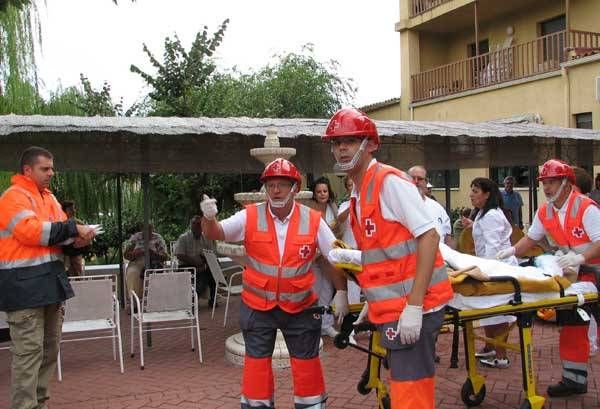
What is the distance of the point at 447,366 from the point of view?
5.93m

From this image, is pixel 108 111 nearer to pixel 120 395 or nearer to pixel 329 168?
pixel 329 168

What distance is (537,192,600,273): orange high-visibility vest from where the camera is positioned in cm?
484

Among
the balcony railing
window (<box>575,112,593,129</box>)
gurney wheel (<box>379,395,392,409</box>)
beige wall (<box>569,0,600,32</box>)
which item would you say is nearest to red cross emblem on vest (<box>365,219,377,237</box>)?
gurney wheel (<box>379,395,392,409</box>)

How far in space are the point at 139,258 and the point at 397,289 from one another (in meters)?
6.69

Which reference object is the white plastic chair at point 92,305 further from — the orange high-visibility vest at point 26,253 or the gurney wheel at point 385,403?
the gurney wheel at point 385,403

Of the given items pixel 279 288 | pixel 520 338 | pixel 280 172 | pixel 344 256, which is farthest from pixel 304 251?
pixel 520 338

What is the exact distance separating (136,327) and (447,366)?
4.15 m

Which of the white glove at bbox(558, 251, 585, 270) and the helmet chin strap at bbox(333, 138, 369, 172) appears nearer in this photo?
the helmet chin strap at bbox(333, 138, 369, 172)

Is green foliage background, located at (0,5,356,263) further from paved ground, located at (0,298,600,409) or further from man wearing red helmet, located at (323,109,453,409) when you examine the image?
man wearing red helmet, located at (323,109,453,409)

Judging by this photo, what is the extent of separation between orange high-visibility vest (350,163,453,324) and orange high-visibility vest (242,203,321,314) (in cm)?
81

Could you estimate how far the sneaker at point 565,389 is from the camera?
16.1ft

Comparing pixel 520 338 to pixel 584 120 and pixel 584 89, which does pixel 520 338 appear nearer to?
pixel 584 89

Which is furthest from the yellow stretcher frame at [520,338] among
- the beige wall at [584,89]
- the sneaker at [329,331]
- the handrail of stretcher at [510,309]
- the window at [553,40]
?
the window at [553,40]

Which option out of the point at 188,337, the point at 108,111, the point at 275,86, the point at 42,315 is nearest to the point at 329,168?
the point at 188,337
